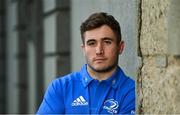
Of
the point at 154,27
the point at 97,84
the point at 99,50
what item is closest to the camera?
the point at 154,27

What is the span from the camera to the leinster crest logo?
132 inches

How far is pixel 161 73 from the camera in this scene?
3025mm

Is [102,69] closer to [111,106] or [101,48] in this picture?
[101,48]

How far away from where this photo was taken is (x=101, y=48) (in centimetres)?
333

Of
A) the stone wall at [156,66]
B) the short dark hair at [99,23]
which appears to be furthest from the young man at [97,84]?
the stone wall at [156,66]

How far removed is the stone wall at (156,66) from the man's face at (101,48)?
0.24 meters

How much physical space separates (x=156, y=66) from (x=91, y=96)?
547mm

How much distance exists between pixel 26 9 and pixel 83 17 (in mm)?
5468

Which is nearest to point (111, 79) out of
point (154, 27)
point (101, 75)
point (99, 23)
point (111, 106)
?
point (101, 75)

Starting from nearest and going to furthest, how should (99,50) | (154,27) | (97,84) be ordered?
(154,27), (99,50), (97,84)

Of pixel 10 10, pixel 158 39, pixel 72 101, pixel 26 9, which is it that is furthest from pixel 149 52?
pixel 10 10

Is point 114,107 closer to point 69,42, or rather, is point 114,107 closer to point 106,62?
point 106,62

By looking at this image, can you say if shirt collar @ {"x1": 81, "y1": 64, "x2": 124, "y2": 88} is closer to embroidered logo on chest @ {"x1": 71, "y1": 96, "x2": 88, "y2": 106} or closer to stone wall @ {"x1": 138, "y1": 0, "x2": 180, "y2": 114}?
embroidered logo on chest @ {"x1": 71, "y1": 96, "x2": 88, "y2": 106}

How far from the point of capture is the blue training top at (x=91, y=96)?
3.38m
